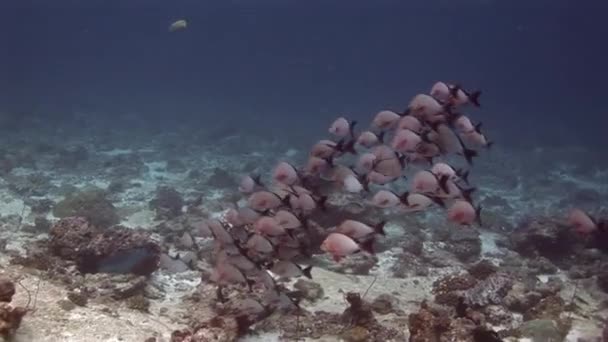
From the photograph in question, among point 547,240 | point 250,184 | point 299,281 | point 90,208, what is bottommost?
point 90,208

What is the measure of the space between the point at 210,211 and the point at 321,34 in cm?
11407

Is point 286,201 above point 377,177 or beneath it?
beneath

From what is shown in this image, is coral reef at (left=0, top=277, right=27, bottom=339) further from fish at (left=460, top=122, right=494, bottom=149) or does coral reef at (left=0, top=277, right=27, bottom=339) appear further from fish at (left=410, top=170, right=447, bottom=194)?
fish at (left=460, top=122, right=494, bottom=149)

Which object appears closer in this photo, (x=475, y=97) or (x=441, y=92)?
(x=475, y=97)

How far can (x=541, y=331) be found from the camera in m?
8.13

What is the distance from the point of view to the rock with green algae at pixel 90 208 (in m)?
13.9

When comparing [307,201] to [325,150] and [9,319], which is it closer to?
[325,150]

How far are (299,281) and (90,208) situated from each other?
7535 mm

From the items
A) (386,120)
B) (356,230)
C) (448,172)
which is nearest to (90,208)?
(386,120)

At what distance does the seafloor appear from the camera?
7824 mm

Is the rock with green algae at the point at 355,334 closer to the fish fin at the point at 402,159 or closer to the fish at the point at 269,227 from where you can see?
the fish at the point at 269,227

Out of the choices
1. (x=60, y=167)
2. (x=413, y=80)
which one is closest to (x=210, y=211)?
(x=60, y=167)

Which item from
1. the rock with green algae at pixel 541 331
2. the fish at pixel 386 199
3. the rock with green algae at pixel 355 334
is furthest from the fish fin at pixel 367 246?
the rock with green algae at pixel 541 331

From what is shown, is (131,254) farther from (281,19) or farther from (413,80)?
(413,80)
